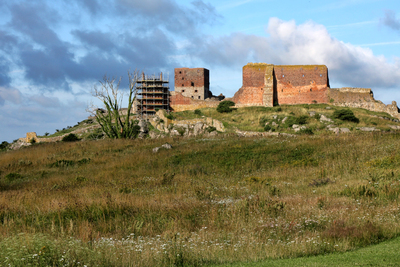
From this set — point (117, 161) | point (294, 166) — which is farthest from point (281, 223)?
point (117, 161)

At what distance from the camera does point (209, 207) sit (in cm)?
975

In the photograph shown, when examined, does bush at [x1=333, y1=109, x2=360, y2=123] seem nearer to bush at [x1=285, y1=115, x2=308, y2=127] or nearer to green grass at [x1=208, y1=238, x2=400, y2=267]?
bush at [x1=285, y1=115, x2=308, y2=127]

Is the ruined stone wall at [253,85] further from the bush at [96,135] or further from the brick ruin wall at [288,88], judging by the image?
the bush at [96,135]

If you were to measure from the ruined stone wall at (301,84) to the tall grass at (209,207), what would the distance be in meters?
36.4

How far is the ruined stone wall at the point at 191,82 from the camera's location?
69.7m

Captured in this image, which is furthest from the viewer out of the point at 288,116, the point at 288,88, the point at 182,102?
the point at 182,102

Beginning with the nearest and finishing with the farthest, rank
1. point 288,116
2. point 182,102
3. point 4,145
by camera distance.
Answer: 1. point 288,116
2. point 4,145
3. point 182,102

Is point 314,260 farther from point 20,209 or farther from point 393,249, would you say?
point 20,209

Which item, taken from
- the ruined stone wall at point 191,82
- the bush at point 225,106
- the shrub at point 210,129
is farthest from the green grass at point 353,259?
the ruined stone wall at point 191,82

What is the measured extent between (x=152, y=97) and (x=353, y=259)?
6281 cm

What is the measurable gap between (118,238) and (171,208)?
221cm

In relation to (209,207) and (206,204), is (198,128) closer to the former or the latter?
(206,204)

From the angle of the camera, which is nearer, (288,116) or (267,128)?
(267,128)

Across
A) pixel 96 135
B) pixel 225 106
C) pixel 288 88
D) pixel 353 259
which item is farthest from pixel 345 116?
pixel 353 259
